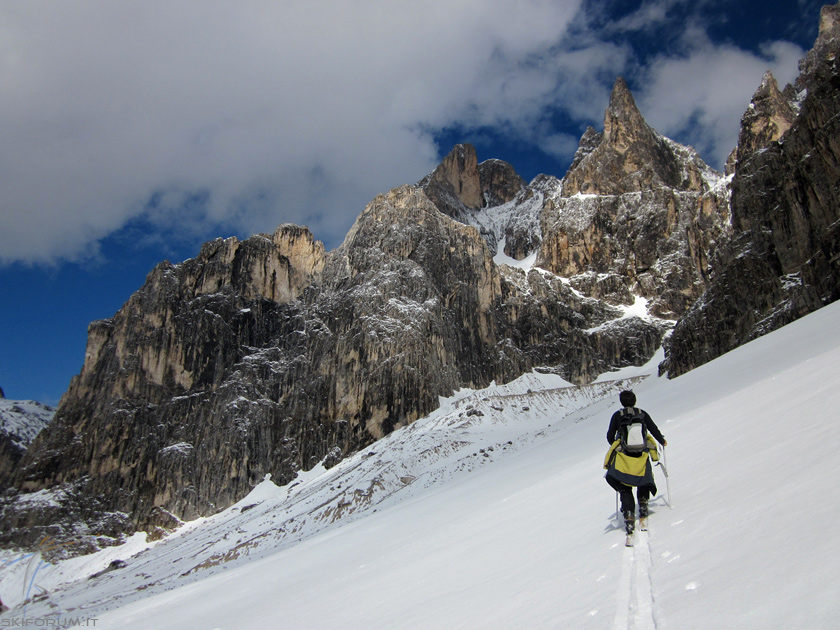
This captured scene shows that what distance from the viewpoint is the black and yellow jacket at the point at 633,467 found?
285 inches

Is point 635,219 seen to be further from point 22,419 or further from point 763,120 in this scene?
point 22,419

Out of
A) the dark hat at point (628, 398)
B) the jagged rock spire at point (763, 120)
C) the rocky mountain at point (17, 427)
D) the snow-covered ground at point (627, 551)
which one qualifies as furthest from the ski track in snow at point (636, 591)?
the rocky mountain at point (17, 427)

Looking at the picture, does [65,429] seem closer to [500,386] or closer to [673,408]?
[500,386]

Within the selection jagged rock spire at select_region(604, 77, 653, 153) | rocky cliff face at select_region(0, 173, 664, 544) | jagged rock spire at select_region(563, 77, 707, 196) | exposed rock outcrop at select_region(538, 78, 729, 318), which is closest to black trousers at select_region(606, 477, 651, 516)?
rocky cliff face at select_region(0, 173, 664, 544)

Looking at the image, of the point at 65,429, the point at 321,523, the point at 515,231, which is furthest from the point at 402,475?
the point at 515,231

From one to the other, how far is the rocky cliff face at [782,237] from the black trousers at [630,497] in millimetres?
38110

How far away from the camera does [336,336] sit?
356 feet

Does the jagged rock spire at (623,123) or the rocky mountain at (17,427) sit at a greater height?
the jagged rock spire at (623,123)

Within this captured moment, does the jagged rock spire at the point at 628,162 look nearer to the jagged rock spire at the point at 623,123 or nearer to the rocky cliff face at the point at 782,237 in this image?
the jagged rock spire at the point at 623,123

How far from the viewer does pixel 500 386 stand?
372 feet

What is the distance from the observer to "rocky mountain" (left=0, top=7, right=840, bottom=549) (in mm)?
100500

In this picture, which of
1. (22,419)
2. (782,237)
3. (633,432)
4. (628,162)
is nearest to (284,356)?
(22,419)

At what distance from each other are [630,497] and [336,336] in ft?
340

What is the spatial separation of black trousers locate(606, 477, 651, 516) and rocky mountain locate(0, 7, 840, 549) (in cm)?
9001
